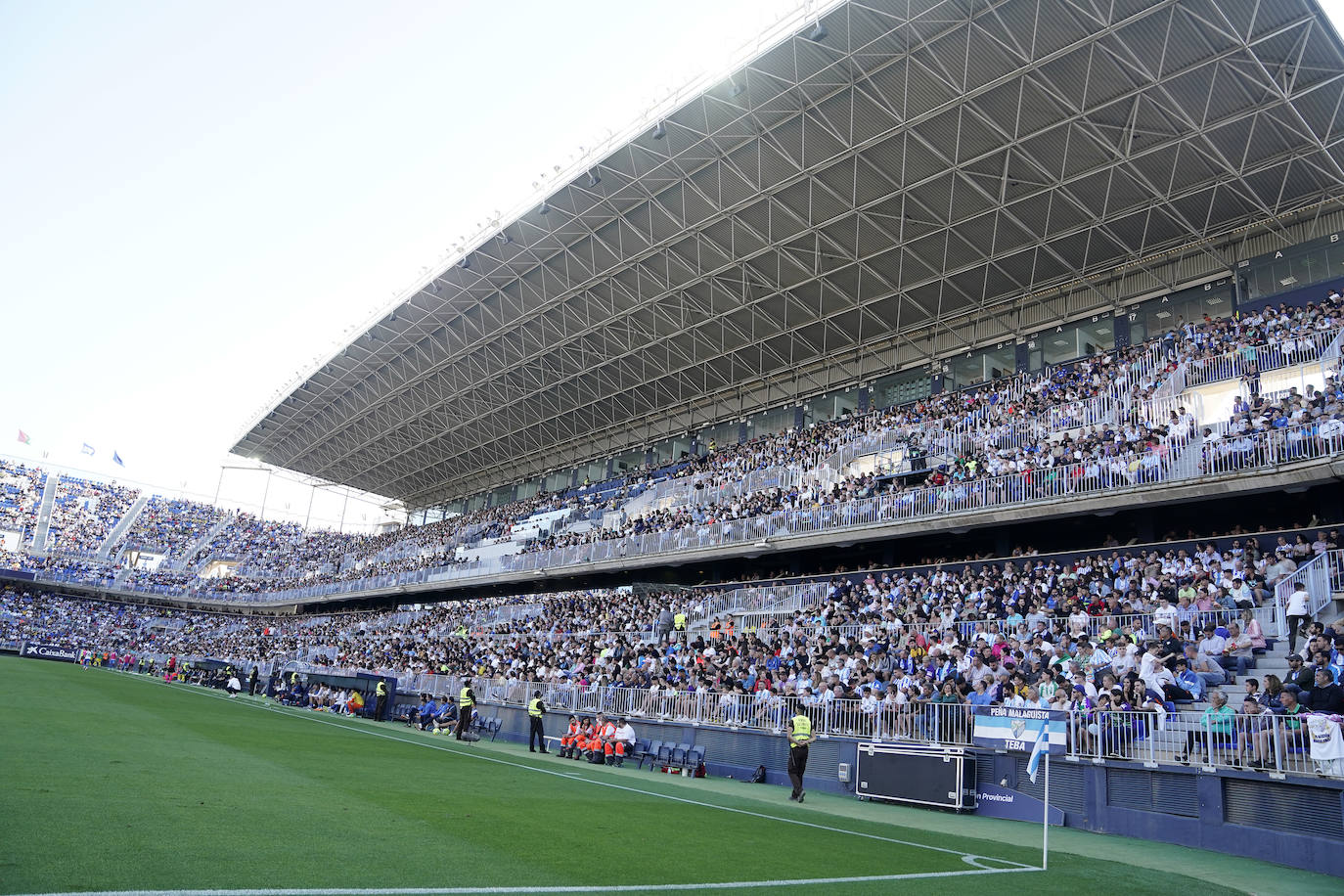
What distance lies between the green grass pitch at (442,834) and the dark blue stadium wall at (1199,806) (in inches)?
23.5

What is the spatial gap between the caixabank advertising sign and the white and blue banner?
5699cm

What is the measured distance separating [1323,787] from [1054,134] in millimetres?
19231

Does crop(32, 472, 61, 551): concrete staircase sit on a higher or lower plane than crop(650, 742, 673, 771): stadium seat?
higher

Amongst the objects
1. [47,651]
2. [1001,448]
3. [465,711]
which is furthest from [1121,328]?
[47,651]

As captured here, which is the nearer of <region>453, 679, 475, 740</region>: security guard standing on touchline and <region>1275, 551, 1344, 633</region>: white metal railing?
<region>1275, 551, 1344, 633</region>: white metal railing

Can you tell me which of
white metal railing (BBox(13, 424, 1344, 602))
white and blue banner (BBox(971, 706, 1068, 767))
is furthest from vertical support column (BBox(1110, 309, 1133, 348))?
white and blue banner (BBox(971, 706, 1068, 767))

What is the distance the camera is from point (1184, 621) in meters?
15.9

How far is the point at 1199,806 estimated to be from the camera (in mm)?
11914

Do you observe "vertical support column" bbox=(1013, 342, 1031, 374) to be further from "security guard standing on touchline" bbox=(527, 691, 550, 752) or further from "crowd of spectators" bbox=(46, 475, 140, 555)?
→ "crowd of spectators" bbox=(46, 475, 140, 555)

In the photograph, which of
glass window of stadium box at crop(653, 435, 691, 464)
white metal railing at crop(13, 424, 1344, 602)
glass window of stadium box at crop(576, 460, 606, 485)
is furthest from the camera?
glass window of stadium box at crop(576, 460, 606, 485)

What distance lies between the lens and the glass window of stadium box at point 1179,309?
27.4m

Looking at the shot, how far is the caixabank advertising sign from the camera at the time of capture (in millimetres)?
53688

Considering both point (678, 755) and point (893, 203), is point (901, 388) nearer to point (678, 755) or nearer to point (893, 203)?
point (893, 203)

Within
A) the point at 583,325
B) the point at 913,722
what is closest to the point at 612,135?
the point at 583,325
